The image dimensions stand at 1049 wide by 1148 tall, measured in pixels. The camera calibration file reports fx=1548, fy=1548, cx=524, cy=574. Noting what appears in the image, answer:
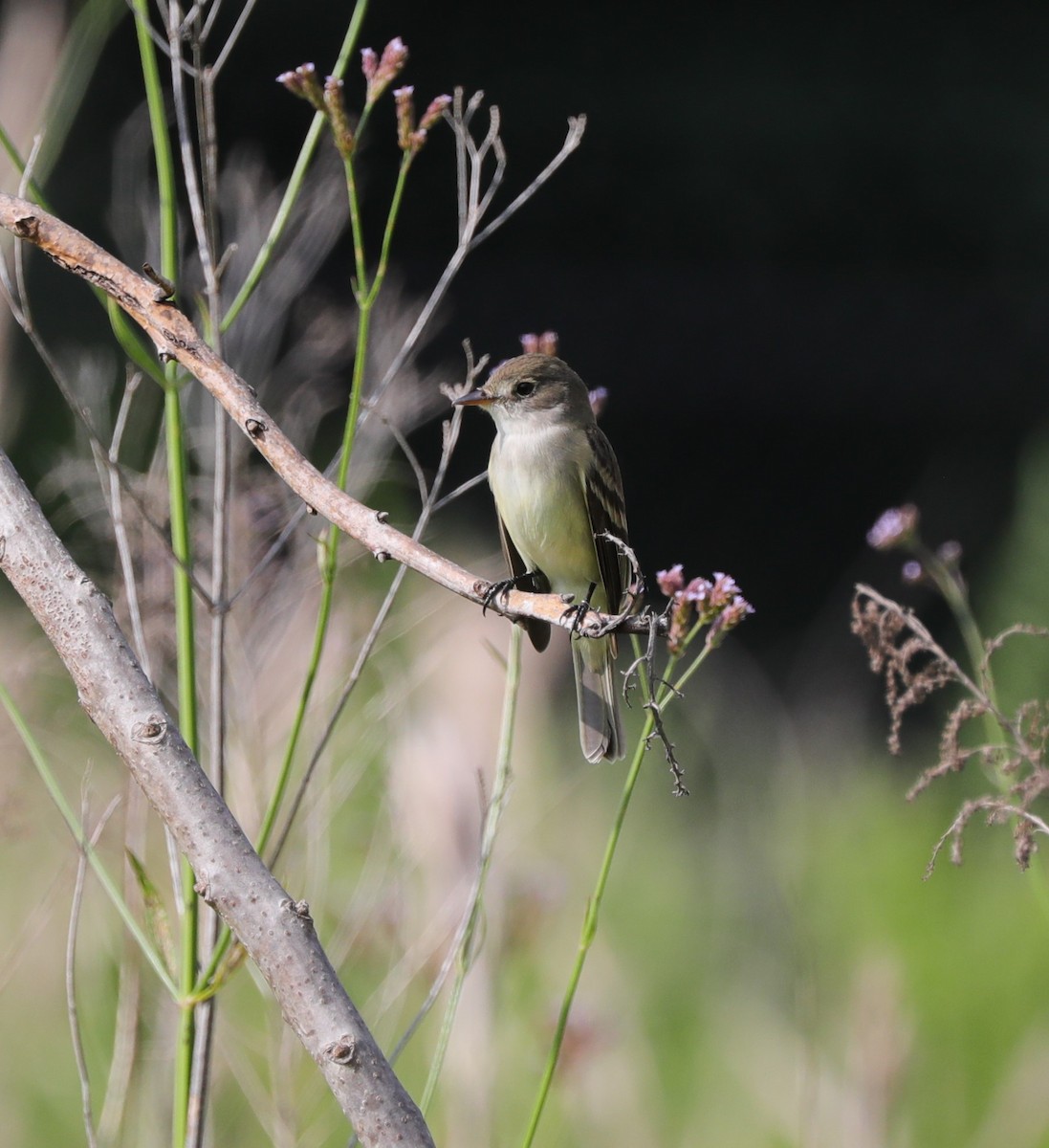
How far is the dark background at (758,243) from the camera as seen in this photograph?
422 cm

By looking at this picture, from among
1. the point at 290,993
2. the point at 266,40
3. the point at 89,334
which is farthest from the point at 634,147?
the point at 290,993

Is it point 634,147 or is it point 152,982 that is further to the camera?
point 634,147

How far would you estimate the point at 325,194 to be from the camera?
1.74 metres

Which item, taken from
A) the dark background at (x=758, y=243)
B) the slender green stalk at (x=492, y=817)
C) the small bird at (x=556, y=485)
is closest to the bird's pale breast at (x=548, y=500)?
the small bird at (x=556, y=485)

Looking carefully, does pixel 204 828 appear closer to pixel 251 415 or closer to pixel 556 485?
pixel 251 415

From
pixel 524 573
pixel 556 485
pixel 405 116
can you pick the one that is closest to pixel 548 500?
pixel 556 485

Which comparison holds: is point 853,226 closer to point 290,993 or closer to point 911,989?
point 911,989

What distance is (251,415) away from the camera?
0.74 m

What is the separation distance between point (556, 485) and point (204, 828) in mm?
1123

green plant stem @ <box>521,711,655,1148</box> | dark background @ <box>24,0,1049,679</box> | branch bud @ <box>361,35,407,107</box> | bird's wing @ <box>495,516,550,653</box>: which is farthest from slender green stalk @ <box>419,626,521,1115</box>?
dark background @ <box>24,0,1049,679</box>

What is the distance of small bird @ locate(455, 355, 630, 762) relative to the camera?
1745mm

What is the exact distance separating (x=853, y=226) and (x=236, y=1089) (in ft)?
10.8

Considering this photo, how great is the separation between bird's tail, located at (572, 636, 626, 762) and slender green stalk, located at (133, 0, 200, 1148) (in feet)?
1.44

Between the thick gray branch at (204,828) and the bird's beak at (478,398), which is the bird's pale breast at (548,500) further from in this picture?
the thick gray branch at (204,828)
